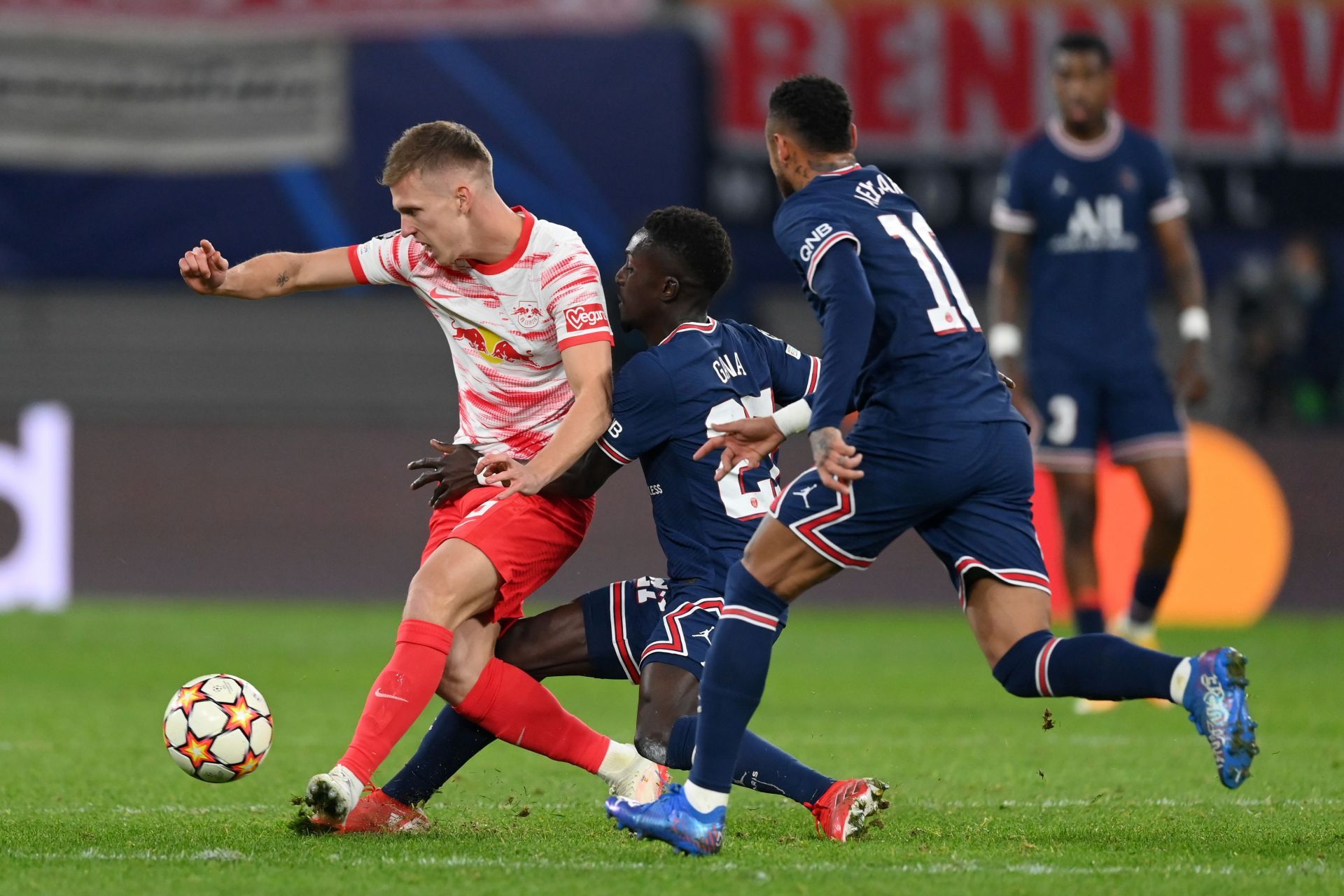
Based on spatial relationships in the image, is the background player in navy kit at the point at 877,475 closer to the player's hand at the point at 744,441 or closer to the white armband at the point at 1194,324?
the player's hand at the point at 744,441

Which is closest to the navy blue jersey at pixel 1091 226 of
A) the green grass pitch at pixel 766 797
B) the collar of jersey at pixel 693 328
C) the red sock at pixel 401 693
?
the green grass pitch at pixel 766 797

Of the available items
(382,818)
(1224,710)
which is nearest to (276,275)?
(382,818)

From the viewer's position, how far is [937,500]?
4.23m

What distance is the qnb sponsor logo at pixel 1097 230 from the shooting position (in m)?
7.64

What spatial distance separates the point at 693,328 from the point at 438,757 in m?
1.27

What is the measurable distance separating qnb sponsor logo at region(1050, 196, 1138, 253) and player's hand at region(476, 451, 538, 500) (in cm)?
379

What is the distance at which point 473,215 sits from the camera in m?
4.78

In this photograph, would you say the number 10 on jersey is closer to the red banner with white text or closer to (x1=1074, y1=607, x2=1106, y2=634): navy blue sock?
(x1=1074, y1=607, x2=1106, y2=634): navy blue sock

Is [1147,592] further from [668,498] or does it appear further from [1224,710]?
[1224,710]

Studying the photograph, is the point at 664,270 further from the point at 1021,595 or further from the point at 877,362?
the point at 1021,595

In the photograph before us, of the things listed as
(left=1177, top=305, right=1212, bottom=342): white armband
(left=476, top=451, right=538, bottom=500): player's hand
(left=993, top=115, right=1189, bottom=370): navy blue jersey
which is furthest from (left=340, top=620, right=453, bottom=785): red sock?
(left=1177, top=305, right=1212, bottom=342): white armband

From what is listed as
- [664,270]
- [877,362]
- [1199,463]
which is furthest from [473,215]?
[1199,463]

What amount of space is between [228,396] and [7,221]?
1.98m

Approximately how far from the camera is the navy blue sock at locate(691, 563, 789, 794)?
4172 mm
